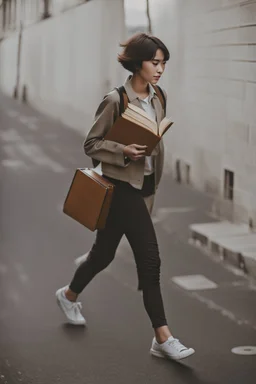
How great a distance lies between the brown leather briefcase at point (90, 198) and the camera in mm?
3959

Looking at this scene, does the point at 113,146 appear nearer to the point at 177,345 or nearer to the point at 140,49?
the point at 140,49

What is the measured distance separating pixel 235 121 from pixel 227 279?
0.73 metres

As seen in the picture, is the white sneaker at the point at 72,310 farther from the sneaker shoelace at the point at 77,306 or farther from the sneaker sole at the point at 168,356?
the sneaker sole at the point at 168,356

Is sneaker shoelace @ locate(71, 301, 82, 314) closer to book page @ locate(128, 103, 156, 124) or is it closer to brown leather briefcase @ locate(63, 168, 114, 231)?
brown leather briefcase @ locate(63, 168, 114, 231)

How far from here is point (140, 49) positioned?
3.88 meters

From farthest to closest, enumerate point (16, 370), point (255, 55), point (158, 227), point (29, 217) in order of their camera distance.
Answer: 1. point (29, 217)
2. point (158, 227)
3. point (16, 370)
4. point (255, 55)

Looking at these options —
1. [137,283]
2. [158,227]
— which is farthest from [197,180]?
[137,283]

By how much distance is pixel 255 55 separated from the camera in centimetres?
385

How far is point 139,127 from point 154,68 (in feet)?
0.88

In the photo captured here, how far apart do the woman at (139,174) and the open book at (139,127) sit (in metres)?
0.04

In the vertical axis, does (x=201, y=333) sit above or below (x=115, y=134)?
Result: below

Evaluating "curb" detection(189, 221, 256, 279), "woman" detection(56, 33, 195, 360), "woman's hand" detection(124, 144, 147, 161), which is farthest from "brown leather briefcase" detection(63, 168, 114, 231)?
"curb" detection(189, 221, 256, 279)

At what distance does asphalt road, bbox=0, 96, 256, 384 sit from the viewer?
4035 mm

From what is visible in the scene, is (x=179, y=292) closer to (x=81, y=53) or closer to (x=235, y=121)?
(x=235, y=121)
